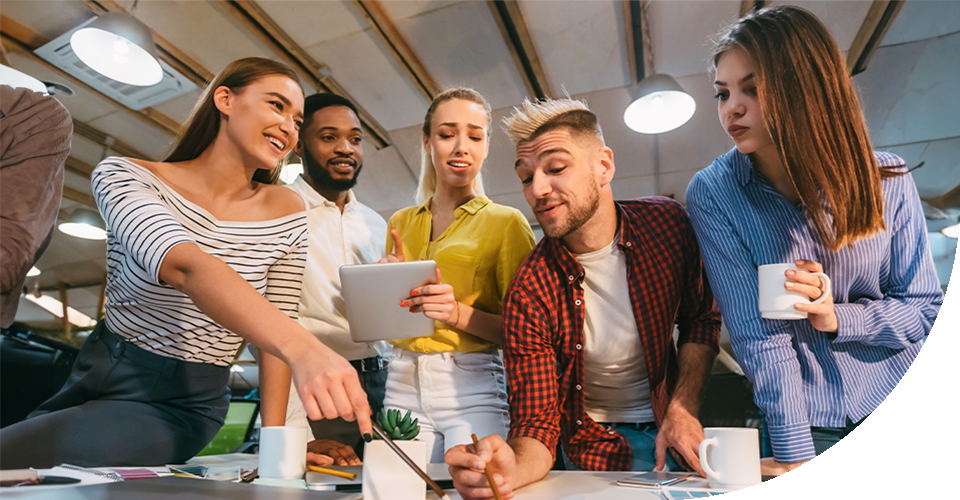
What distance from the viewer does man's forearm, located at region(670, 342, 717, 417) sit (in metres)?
1.17

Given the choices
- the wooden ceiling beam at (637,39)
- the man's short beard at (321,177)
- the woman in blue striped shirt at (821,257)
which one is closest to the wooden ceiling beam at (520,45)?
the wooden ceiling beam at (637,39)

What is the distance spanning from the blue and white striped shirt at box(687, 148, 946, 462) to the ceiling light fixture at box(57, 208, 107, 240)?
3.45m

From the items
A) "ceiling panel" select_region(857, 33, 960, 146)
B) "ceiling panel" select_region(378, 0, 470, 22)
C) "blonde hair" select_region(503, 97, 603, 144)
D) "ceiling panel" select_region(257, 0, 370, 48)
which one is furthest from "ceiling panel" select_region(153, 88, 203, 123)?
"ceiling panel" select_region(857, 33, 960, 146)

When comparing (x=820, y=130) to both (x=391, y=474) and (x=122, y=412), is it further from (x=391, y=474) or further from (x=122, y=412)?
(x=122, y=412)

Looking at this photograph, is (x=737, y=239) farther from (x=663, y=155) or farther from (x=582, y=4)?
(x=663, y=155)

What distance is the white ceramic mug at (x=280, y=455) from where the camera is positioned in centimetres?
85

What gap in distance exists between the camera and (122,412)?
1097mm

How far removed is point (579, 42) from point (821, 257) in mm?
2026

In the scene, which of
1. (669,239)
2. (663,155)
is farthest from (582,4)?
(669,239)

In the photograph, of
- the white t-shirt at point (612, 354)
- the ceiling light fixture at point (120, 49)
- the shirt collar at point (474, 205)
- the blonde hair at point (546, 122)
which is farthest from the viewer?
the ceiling light fixture at point (120, 49)

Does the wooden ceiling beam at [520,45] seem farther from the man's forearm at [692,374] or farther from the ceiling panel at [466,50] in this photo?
the man's forearm at [692,374]

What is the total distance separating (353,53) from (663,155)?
1.95 metres

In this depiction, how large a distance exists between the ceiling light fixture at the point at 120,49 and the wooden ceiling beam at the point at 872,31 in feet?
11.6

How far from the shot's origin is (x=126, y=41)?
2551 millimetres
